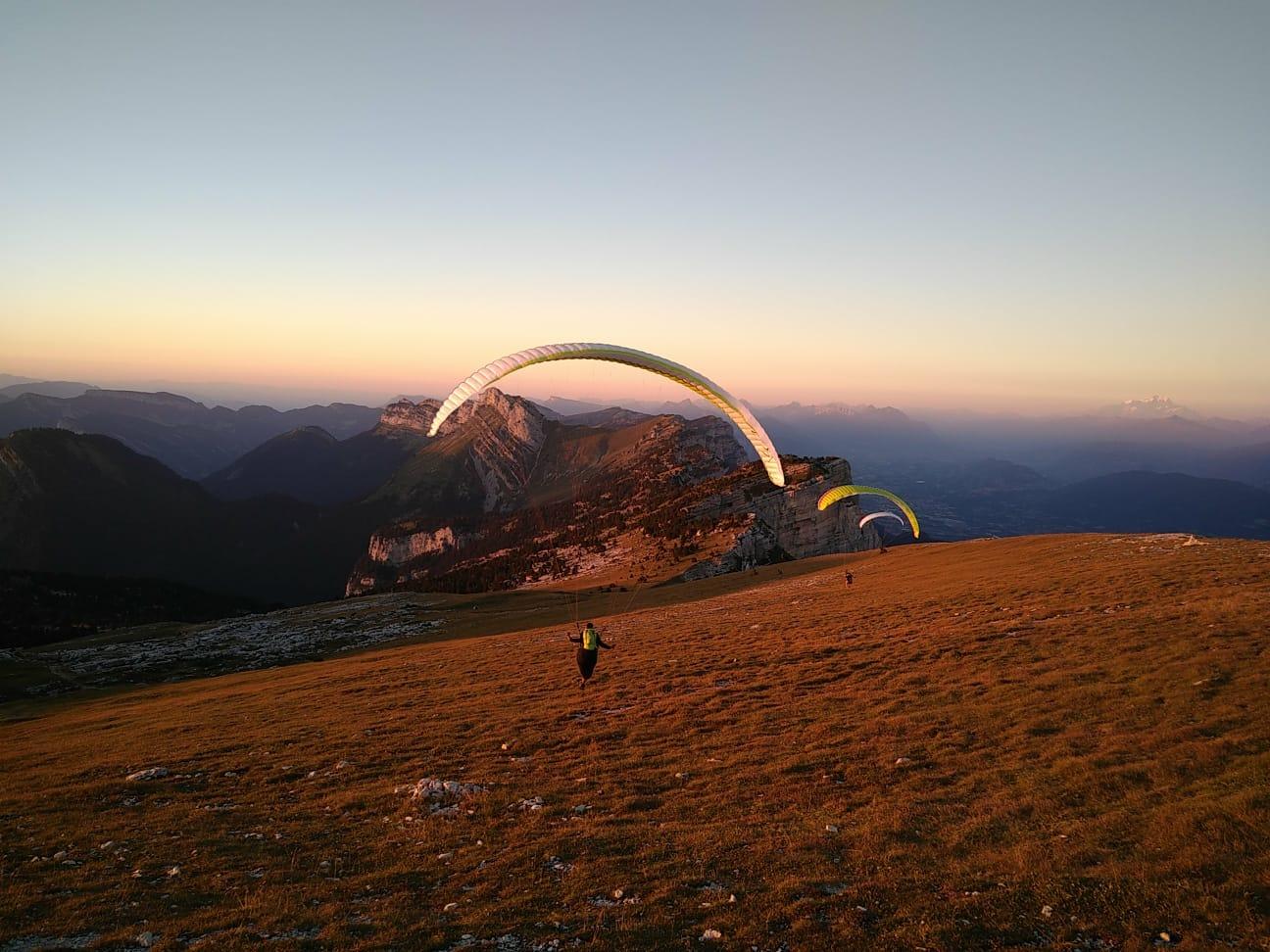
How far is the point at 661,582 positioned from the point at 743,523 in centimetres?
2207

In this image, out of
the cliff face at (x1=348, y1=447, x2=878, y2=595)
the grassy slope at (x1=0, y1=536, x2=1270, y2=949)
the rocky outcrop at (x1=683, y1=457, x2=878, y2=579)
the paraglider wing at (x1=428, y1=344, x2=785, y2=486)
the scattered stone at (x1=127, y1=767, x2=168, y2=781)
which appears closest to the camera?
the grassy slope at (x1=0, y1=536, x2=1270, y2=949)

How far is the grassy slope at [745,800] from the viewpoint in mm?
9078

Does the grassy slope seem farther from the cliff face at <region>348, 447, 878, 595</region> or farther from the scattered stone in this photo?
the cliff face at <region>348, 447, 878, 595</region>

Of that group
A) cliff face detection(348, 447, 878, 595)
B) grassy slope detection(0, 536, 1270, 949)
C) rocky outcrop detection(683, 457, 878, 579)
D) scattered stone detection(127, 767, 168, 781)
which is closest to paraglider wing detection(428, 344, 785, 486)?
grassy slope detection(0, 536, 1270, 949)

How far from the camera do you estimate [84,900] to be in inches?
414

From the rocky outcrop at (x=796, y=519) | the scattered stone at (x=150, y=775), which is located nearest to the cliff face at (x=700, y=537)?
the rocky outcrop at (x=796, y=519)

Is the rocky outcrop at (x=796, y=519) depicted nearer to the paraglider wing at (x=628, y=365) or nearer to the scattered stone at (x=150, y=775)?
the paraglider wing at (x=628, y=365)

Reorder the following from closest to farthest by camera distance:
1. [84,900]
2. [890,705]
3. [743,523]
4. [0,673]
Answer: [84,900]
[890,705]
[0,673]
[743,523]

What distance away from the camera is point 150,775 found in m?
17.9

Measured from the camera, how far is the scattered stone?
1775cm

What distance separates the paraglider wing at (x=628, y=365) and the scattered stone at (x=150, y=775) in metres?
13.1

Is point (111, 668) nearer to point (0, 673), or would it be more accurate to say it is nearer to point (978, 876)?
point (0, 673)

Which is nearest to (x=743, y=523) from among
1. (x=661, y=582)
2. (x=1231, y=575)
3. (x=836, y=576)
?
(x=661, y=582)

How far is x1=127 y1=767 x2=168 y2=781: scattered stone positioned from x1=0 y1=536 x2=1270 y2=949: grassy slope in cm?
52
